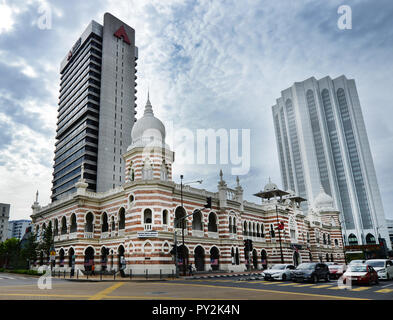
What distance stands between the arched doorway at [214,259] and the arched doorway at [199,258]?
1301 mm

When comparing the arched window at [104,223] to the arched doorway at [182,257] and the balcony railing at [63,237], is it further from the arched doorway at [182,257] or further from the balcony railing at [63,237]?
the arched doorway at [182,257]

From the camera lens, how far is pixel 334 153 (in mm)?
145750

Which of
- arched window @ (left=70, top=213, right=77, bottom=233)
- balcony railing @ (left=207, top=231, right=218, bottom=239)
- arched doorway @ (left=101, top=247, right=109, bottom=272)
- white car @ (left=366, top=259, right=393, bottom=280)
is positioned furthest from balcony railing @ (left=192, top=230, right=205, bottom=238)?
white car @ (left=366, top=259, right=393, bottom=280)

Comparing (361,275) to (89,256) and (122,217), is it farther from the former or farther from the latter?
(89,256)

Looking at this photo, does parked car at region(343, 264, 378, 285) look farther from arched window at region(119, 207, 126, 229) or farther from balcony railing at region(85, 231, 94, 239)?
balcony railing at region(85, 231, 94, 239)

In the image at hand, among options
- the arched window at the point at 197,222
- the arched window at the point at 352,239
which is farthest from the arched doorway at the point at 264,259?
the arched window at the point at 352,239

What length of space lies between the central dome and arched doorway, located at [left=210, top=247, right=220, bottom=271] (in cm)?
1591

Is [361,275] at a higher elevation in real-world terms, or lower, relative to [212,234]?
lower

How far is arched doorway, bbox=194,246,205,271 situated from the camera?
40.4 m

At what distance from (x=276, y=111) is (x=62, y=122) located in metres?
116

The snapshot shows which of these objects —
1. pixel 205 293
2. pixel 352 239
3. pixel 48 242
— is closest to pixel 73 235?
pixel 48 242

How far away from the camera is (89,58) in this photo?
89.8 metres

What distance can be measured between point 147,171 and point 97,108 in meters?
56.4
